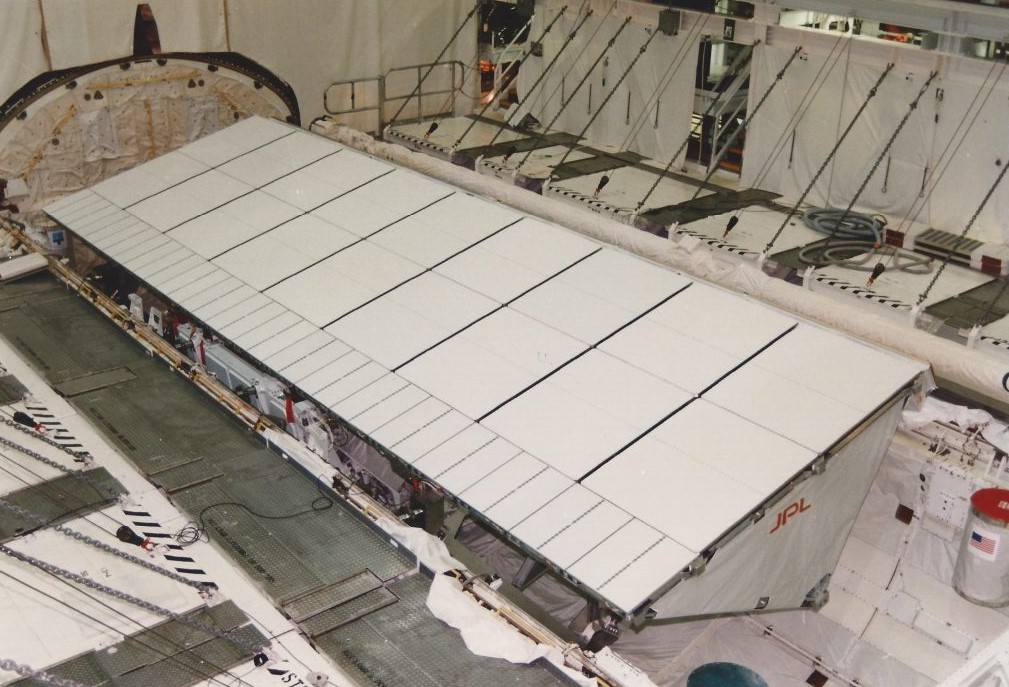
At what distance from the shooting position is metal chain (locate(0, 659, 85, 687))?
533 centimetres

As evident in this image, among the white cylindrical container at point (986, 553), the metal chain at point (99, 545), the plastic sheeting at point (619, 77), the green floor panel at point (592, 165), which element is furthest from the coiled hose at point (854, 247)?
the metal chain at point (99, 545)

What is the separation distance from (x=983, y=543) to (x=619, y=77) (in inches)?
325

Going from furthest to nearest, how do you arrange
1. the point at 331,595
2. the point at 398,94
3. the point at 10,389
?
the point at 398,94, the point at 10,389, the point at 331,595

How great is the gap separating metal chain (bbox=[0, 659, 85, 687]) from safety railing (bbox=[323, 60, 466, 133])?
9819 mm

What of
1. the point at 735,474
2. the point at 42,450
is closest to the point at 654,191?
the point at 735,474

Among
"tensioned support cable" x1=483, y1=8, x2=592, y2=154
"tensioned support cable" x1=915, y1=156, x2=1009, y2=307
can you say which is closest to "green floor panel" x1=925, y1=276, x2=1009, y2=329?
"tensioned support cable" x1=915, y1=156, x2=1009, y2=307

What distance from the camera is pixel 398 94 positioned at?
14789 millimetres

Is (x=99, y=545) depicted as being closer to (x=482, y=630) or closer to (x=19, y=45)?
(x=482, y=630)

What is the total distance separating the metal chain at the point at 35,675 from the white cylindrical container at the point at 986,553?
5.89 meters

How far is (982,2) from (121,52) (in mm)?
9231

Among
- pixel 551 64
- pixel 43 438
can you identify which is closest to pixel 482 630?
pixel 43 438

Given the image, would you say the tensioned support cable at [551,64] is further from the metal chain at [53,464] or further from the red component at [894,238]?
the metal chain at [53,464]

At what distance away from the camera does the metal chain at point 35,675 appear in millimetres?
5332

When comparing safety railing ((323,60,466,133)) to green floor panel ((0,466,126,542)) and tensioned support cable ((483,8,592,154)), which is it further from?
green floor panel ((0,466,126,542))
